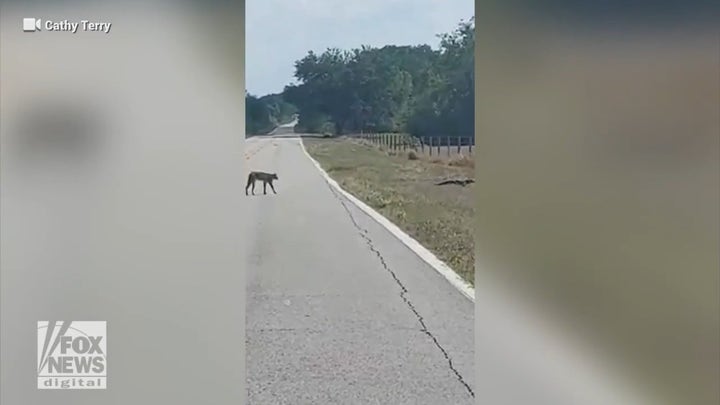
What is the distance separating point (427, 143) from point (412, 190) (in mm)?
149

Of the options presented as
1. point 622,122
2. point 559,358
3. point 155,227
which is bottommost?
point 559,358

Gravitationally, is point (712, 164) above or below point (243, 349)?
above

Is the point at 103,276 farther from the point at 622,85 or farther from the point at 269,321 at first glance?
the point at 622,85

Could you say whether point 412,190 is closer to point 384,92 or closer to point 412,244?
point 412,244

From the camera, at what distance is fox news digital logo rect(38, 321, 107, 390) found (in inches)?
72.2

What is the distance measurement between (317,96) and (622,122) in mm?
882

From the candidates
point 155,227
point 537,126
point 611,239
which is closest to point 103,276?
point 155,227

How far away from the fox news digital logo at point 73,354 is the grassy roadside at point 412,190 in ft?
2.70

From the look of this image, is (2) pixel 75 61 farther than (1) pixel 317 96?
No

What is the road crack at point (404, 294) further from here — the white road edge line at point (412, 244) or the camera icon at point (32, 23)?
the camera icon at point (32, 23)

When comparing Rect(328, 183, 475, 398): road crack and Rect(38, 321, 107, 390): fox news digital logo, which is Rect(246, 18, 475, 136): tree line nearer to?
Rect(328, 183, 475, 398): road crack

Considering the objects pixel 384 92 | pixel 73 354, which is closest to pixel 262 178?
pixel 384 92

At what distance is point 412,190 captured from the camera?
6.39 feet

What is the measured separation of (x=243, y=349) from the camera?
1855 millimetres
